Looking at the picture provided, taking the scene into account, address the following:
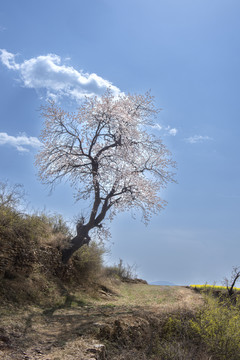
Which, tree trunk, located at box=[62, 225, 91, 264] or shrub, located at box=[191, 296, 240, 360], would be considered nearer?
shrub, located at box=[191, 296, 240, 360]

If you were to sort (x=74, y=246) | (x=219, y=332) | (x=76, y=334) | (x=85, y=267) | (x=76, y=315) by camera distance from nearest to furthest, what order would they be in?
(x=76, y=334) → (x=219, y=332) → (x=76, y=315) → (x=74, y=246) → (x=85, y=267)

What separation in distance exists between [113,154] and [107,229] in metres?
3.92

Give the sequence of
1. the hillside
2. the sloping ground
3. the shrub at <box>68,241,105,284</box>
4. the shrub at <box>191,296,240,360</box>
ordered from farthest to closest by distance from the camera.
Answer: the shrub at <box>68,241,105,284</box> < the shrub at <box>191,296,240,360</box> < the hillside < the sloping ground

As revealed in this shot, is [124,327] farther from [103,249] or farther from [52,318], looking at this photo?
[103,249]

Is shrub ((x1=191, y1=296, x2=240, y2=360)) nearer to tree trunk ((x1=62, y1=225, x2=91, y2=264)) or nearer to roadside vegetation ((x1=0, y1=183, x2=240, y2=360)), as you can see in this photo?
roadside vegetation ((x1=0, y1=183, x2=240, y2=360))

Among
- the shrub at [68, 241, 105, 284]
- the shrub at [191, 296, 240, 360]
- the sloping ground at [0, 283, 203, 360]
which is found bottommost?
the sloping ground at [0, 283, 203, 360]

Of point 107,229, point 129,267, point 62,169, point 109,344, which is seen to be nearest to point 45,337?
point 109,344

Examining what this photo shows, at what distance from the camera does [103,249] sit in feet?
64.3

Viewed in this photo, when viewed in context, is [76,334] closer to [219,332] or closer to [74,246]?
[219,332]

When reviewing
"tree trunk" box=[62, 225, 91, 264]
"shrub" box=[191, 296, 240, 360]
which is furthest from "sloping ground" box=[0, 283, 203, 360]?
"tree trunk" box=[62, 225, 91, 264]

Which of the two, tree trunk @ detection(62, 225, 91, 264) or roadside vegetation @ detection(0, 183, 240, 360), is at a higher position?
tree trunk @ detection(62, 225, 91, 264)

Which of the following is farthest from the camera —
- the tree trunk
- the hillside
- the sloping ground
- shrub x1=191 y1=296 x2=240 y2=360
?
the tree trunk

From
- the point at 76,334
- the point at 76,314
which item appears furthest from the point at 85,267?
the point at 76,334

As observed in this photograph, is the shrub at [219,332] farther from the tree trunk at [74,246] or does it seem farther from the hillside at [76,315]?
the tree trunk at [74,246]
